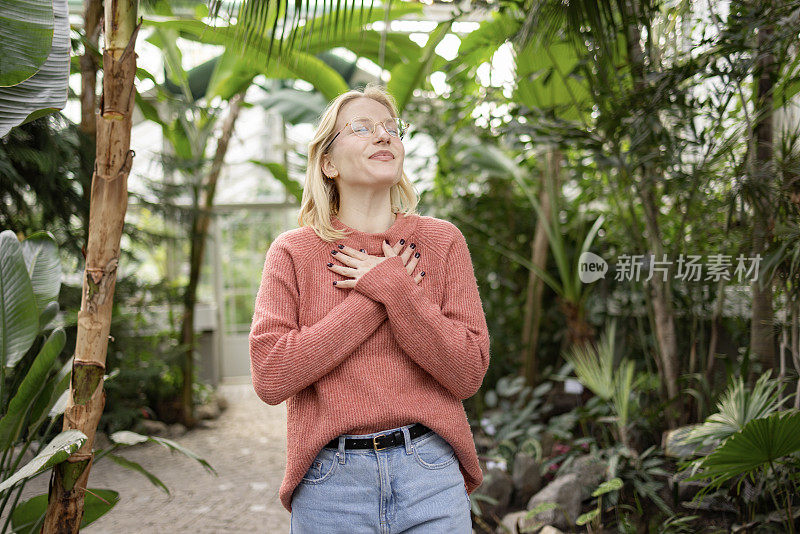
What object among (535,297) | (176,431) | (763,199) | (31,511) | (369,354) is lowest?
(176,431)

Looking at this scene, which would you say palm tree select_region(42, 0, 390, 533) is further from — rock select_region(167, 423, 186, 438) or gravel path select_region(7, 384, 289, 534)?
rock select_region(167, 423, 186, 438)

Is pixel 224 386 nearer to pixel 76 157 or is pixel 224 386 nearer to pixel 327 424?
pixel 76 157

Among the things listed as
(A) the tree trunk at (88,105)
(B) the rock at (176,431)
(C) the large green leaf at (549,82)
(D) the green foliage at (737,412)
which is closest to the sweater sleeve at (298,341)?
(D) the green foliage at (737,412)

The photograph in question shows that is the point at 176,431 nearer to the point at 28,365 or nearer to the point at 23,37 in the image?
the point at 28,365

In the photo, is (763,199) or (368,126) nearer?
(368,126)

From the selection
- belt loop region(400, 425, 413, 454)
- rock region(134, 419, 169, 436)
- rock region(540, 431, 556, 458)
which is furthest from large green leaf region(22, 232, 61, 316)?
rock region(134, 419, 169, 436)

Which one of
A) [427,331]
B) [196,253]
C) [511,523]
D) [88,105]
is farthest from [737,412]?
[196,253]

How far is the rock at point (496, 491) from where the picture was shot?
337 centimetres

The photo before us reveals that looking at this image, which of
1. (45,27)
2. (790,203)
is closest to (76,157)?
(45,27)

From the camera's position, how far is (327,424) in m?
1.28

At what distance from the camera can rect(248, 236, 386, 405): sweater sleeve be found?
126 centimetres

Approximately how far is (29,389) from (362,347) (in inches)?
43.5

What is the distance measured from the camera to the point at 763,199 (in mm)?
2547

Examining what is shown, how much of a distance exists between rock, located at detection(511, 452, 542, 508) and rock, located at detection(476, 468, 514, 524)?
5 centimetres
